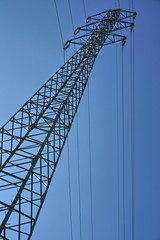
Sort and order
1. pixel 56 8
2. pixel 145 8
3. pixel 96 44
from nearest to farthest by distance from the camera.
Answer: pixel 96 44 → pixel 56 8 → pixel 145 8

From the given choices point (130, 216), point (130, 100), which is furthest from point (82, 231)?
point (130, 100)

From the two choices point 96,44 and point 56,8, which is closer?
point 96,44

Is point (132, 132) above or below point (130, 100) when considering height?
below

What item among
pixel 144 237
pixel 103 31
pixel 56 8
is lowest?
pixel 144 237

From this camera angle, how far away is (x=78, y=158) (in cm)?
3709

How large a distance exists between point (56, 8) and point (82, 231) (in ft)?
89.4

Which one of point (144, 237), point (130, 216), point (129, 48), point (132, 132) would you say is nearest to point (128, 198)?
point (130, 216)

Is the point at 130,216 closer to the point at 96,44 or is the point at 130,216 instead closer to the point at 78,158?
the point at 78,158

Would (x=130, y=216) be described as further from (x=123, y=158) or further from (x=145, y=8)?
(x=145, y=8)

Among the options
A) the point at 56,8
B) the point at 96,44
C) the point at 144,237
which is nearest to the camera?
the point at 96,44

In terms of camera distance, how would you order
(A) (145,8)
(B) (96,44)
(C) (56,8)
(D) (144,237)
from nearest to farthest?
(B) (96,44) → (C) (56,8) → (A) (145,8) → (D) (144,237)

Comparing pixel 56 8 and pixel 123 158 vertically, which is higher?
pixel 56 8

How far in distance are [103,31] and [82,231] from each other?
2560cm

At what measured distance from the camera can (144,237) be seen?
1527 inches
